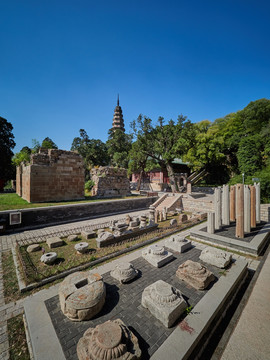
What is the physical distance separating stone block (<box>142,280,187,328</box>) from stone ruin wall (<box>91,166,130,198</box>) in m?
14.4

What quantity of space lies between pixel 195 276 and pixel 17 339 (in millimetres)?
4184

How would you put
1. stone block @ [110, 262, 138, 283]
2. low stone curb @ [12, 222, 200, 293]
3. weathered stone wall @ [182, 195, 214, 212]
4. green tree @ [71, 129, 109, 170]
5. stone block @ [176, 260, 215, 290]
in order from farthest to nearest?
green tree @ [71, 129, 109, 170]
weathered stone wall @ [182, 195, 214, 212]
low stone curb @ [12, 222, 200, 293]
stone block @ [110, 262, 138, 283]
stone block @ [176, 260, 215, 290]

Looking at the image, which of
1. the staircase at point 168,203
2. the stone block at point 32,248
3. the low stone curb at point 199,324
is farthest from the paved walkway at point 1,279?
the staircase at point 168,203

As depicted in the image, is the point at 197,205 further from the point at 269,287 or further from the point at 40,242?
the point at 40,242

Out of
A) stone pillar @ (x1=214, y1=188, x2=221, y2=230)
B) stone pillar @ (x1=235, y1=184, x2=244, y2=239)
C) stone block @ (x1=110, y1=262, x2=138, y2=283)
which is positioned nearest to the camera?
stone block @ (x1=110, y1=262, x2=138, y2=283)

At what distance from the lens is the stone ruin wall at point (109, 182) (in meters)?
17.4

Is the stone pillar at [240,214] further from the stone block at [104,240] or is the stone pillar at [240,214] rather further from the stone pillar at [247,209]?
the stone block at [104,240]

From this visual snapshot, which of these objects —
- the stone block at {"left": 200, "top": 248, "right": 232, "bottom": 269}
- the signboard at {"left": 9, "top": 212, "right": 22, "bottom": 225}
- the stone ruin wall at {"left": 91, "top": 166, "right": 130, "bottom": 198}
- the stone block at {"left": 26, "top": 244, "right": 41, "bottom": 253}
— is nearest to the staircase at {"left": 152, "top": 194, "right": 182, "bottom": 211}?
the stone ruin wall at {"left": 91, "top": 166, "right": 130, "bottom": 198}

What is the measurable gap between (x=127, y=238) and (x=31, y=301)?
4706mm

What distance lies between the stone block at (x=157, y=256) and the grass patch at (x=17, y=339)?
11.7 ft

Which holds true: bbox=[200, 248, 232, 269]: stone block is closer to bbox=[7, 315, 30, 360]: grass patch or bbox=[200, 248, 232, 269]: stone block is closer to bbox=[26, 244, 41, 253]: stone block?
bbox=[7, 315, 30, 360]: grass patch

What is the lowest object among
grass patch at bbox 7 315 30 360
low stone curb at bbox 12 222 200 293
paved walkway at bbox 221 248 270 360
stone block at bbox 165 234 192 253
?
grass patch at bbox 7 315 30 360

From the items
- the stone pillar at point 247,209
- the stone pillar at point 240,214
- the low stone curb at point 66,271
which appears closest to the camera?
the low stone curb at point 66,271

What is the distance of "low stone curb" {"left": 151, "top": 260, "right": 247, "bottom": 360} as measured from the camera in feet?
8.38
